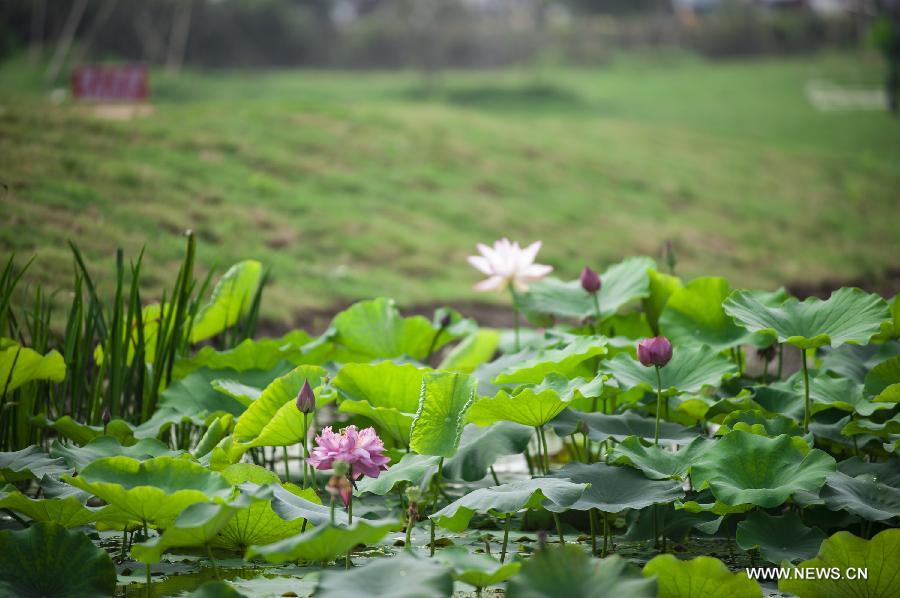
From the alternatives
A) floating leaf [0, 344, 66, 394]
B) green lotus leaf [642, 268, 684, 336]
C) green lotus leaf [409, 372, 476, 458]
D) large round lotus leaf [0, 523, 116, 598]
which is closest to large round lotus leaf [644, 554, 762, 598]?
green lotus leaf [409, 372, 476, 458]

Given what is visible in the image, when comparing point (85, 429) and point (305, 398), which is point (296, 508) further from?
point (85, 429)

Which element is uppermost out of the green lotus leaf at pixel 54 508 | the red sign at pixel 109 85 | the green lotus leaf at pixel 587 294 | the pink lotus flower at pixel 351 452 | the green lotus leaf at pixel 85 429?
the red sign at pixel 109 85

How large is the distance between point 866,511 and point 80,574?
114 centimetres

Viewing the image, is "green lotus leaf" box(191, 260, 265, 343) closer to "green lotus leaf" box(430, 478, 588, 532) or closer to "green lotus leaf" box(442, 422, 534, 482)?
"green lotus leaf" box(442, 422, 534, 482)

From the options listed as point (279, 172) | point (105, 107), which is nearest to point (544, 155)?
point (279, 172)

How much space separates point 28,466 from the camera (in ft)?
4.73

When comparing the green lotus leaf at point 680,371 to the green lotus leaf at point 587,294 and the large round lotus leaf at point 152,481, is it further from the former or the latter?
the large round lotus leaf at point 152,481

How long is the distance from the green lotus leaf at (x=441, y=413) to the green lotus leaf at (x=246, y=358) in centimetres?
55

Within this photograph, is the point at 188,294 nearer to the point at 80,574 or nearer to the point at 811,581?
the point at 80,574

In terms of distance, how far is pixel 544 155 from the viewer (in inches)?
281

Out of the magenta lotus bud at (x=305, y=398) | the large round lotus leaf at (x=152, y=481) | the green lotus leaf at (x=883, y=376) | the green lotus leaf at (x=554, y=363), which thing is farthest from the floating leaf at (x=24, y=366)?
the green lotus leaf at (x=883, y=376)

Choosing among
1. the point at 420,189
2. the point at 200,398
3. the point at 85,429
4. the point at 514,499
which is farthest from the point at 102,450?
the point at 420,189

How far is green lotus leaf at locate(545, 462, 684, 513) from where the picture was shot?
52.9 inches

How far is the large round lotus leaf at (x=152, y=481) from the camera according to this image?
121 centimetres
